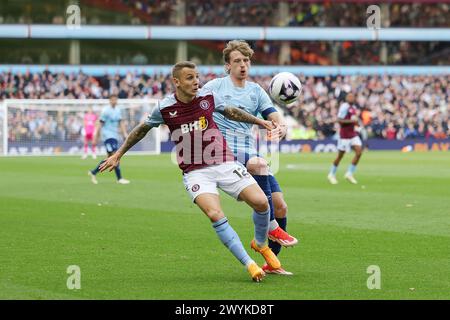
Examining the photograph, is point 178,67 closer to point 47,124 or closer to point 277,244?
point 277,244

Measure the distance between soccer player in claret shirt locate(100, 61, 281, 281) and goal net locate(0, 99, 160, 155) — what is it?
105 feet

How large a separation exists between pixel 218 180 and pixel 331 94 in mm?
44081

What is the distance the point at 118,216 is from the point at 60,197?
435cm

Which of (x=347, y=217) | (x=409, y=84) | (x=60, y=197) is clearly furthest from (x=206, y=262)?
(x=409, y=84)

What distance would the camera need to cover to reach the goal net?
4084 cm

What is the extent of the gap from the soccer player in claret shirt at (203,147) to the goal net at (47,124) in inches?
1262

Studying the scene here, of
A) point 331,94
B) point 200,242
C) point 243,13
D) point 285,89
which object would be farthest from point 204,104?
point 243,13

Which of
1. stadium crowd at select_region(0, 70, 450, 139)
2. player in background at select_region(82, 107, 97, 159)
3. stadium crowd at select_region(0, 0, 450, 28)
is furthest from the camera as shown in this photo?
stadium crowd at select_region(0, 0, 450, 28)

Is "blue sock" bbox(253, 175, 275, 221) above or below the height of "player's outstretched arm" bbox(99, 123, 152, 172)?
below

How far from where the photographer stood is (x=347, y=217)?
15.7 meters

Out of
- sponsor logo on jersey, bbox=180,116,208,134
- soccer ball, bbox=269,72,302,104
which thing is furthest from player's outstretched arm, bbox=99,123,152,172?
soccer ball, bbox=269,72,302,104

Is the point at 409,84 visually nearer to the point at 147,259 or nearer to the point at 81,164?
the point at 81,164

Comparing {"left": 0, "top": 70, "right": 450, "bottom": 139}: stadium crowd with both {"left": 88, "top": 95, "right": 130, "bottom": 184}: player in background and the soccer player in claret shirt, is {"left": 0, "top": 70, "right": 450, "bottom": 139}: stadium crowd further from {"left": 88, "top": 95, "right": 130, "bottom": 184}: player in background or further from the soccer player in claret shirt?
the soccer player in claret shirt

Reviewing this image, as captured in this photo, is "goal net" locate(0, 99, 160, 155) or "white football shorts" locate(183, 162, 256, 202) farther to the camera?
"goal net" locate(0, 99, 160, 155)
